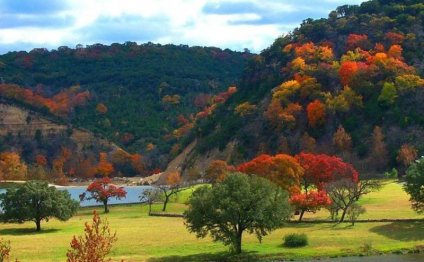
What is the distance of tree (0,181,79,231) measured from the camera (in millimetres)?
85000

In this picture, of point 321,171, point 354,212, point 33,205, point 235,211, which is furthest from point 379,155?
point 235,211

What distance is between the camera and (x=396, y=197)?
316 ft

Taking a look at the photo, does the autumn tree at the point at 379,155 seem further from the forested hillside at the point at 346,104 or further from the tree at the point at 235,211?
the tree at the point at 235,211

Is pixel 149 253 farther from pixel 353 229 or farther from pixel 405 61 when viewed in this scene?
pixel 405 61

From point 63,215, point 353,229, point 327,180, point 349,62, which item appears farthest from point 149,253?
point 349,62

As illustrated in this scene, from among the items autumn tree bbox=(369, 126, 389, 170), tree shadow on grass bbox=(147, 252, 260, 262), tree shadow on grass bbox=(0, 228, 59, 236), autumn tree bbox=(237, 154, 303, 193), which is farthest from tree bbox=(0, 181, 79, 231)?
autumn tree bbox=(369, 126, 389, 170)

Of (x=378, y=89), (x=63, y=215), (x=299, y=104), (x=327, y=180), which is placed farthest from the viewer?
(x=299, y=104)

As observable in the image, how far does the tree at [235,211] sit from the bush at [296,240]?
2380 mm

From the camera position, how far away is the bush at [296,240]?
63562 millimetres

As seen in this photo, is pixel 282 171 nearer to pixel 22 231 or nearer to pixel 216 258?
pixel 216 258

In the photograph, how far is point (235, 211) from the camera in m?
60.2

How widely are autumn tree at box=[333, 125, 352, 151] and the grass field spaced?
60.1 m

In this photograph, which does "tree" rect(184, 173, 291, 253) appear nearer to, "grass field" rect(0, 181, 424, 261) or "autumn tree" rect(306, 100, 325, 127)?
"grass field" rect(0, 181, 424, 261)

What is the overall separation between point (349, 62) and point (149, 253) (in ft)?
389
